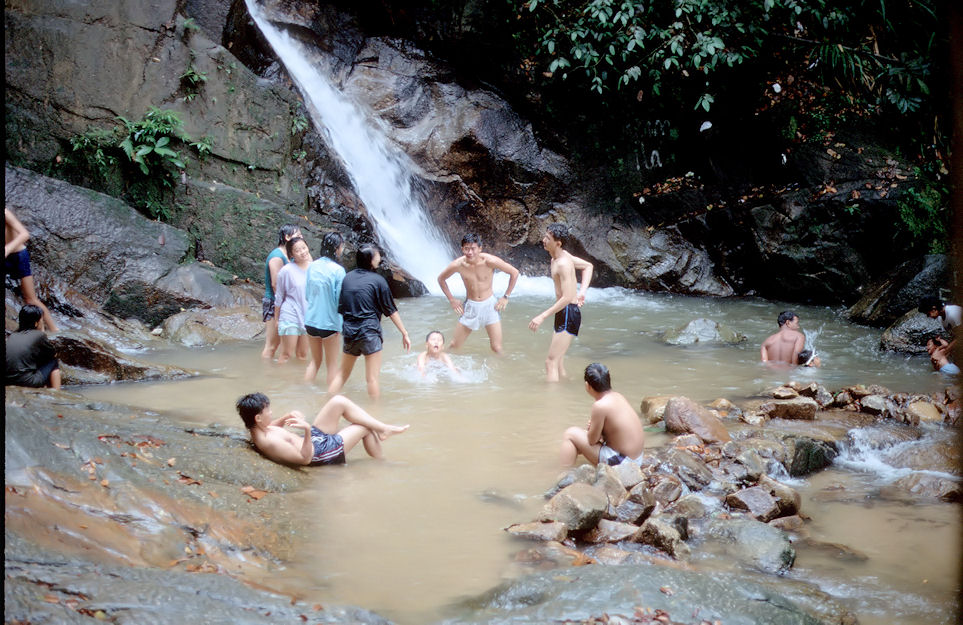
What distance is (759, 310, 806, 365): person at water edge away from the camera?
921cm

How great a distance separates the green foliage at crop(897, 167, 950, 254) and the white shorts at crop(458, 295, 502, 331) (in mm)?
8167

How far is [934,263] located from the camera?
442 inches

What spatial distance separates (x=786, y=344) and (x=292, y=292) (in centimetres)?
598

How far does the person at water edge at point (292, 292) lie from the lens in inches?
321

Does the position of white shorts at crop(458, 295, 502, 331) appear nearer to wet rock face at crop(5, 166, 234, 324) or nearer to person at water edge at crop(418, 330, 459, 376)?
person at water edge at crop(418, 330, 459, 376)

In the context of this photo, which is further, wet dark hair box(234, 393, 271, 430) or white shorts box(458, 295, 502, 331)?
white shorts box(458, 295, 502, 331)

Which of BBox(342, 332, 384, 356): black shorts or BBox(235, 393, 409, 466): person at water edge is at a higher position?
BBox(342, 332, 384, 356): black shorts

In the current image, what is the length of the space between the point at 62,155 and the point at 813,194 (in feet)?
42.1

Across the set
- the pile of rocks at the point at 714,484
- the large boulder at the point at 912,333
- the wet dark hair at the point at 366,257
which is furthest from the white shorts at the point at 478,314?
the large boulder at the point at 912,333

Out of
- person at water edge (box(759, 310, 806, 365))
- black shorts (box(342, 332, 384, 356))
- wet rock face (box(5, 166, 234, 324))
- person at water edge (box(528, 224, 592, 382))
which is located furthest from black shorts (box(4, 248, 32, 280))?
person at water edge (box(759, 310, 806, 365))

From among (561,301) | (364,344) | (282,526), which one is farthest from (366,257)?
(282,526)

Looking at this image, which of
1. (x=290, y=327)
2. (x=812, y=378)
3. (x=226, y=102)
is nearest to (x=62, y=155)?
(x=226, y=102)

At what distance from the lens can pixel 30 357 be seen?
20.6 ft

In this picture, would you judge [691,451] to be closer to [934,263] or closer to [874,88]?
[934,263]
